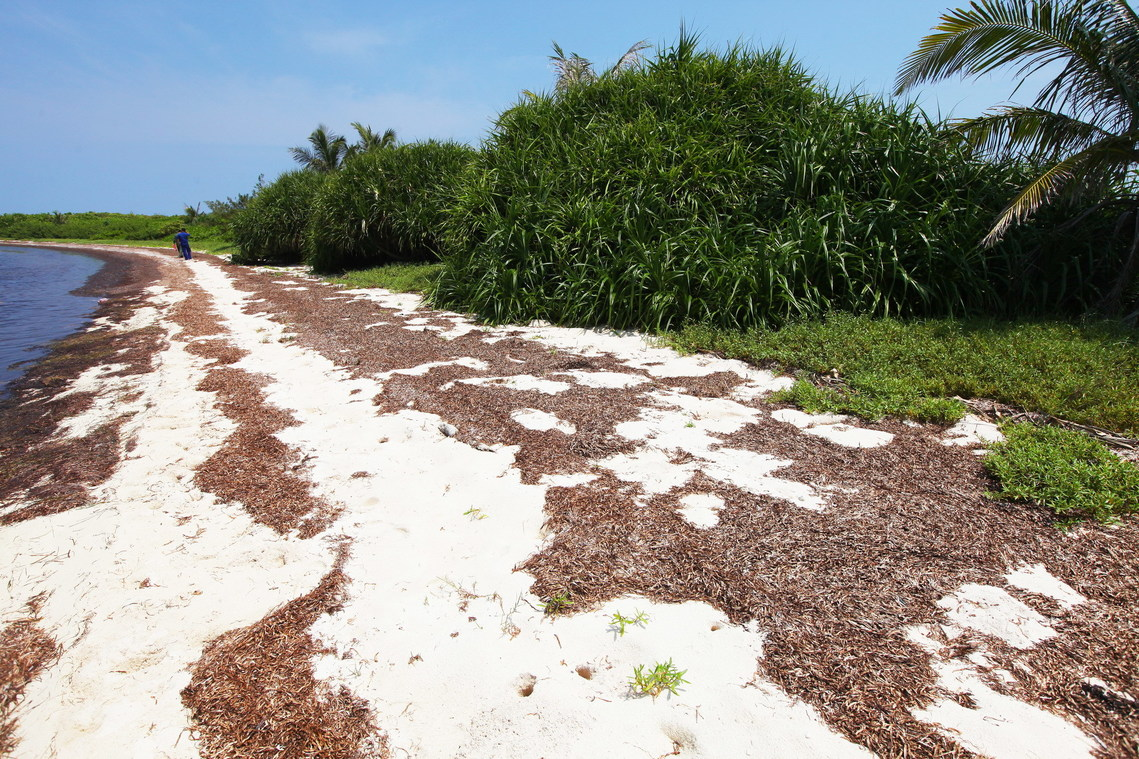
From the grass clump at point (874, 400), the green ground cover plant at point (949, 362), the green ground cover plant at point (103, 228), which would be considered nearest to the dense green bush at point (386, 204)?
the green ground cover plant at point (949, 362)

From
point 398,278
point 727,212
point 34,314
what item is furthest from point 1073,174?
point 34,314

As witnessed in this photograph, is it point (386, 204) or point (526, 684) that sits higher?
point (386, 204)

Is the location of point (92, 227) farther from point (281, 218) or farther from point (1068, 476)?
point (1068, 476)

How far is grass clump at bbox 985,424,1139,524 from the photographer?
7.67 ft

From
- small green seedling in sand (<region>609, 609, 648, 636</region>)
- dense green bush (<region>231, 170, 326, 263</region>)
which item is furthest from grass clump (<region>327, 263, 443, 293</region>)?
small green seedling in sand (<region>609, 609, 648, 636</region>)

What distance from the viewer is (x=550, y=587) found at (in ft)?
6.75

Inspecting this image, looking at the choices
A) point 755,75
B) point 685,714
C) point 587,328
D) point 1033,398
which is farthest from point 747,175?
point 685,714

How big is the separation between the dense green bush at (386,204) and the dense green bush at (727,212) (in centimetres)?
468

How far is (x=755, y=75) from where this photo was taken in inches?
286

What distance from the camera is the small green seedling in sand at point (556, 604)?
6.40 ft

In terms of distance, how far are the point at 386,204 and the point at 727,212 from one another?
867cm

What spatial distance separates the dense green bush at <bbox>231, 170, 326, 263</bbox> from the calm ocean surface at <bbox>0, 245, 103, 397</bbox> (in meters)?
4.70

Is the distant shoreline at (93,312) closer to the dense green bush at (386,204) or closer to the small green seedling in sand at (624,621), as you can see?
the dense green bush at (386,204)

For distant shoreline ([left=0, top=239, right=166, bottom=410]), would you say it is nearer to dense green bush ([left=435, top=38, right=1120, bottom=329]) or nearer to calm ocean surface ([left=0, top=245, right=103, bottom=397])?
calm ocean surface ([left=0, top=245, right=103, bottom=397])
